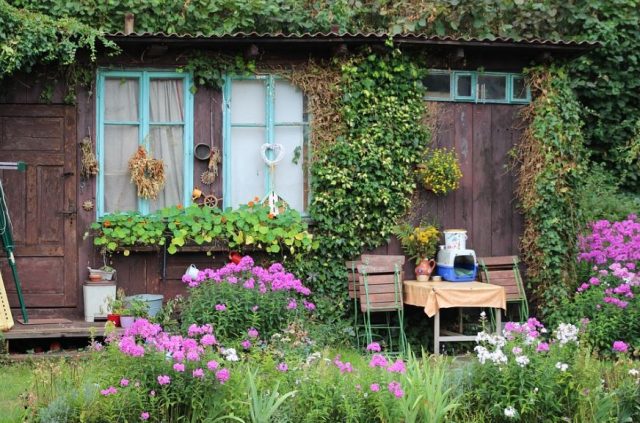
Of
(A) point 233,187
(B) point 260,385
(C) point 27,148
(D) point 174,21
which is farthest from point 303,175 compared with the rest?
(B) point 260,385

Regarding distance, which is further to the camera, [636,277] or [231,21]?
[231,21]

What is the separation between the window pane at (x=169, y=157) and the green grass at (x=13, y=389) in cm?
246

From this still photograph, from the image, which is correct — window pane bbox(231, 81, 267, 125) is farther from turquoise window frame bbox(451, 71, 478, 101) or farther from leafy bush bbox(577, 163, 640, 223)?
leafy bush bbox(577, 163, 640, 223)

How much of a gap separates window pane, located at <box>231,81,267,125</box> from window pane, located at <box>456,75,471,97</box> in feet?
7.55

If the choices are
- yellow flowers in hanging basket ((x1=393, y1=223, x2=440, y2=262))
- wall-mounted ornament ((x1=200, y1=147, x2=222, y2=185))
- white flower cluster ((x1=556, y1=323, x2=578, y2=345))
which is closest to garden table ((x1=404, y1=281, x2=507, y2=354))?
yellow flowers in hanging basket ((x1=393, y1=223, x2=440, y2=262))

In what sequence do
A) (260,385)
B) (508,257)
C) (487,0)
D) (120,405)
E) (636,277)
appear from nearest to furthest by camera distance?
(120,405) → (260,385) → (636,277) → (508,257) → (487,0)

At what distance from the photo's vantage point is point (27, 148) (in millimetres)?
9781

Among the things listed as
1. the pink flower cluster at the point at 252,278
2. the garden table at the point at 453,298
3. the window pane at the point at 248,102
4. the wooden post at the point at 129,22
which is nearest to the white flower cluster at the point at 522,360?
the pink flower cluster at the point at 252,278

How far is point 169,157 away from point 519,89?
4223mm

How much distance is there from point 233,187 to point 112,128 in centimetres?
149

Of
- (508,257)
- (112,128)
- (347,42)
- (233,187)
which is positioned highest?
(347,42)

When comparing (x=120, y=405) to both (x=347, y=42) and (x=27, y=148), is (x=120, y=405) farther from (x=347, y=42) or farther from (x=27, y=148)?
(x=347, y=42)

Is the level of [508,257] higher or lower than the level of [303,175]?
lower

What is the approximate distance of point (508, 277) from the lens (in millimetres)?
10438
